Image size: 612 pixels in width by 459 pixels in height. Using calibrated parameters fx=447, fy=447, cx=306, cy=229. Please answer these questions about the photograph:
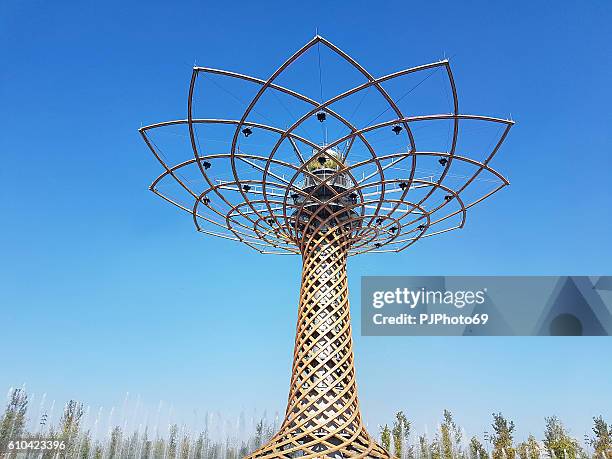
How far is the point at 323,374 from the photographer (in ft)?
74.6

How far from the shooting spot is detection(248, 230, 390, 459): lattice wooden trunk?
70.4 ft

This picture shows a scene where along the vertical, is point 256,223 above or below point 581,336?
above

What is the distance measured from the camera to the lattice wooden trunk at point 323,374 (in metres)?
21.5

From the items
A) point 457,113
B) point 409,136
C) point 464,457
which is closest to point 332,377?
point 409,136

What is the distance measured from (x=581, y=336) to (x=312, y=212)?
15199 mm

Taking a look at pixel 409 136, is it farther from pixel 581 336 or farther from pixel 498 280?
pixel 581 336

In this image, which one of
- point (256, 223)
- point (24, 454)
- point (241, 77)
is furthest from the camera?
point (24, 454)

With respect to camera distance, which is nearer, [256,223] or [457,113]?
[457,113]

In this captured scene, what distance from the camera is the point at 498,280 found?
2208cm

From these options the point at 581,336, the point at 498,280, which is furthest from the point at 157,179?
the point at 581,336

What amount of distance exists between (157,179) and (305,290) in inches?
392

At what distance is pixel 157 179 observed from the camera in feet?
76.9

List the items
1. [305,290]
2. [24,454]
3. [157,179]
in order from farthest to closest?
[24,454] < [305,290] < [157,179]

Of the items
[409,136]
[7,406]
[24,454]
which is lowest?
[24,454]
